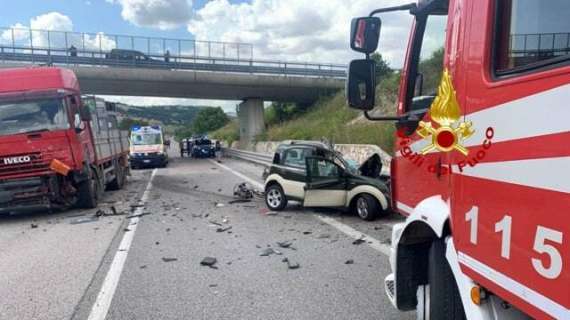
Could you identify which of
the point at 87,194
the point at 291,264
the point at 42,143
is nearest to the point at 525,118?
the point at 291,264

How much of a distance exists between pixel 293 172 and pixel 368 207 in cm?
195

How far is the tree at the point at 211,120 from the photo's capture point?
103875 millimetres

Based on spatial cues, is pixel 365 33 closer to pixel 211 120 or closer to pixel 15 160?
pixel 15 160

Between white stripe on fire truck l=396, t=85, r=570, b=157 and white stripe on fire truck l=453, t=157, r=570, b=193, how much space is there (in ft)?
0.32

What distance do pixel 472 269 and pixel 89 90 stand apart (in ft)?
125

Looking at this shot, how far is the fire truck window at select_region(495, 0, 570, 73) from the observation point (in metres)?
1.72

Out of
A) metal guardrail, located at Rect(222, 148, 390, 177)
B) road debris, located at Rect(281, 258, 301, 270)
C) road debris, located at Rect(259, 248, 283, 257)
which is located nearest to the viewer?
road debris, located at Rect(281, 258, 301, 270)

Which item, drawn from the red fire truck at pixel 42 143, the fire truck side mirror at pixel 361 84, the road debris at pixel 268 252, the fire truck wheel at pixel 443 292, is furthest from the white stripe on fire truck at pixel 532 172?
the red fire truck at pixel 42 143

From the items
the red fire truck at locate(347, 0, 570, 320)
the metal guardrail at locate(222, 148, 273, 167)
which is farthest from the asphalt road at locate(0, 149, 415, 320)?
the metal guardrail at locate(222, 148, 273, 167)

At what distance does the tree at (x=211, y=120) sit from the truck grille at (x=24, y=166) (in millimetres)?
92559

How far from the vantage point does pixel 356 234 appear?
7.71m

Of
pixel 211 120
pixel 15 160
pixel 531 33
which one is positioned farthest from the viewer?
pixel 211 120

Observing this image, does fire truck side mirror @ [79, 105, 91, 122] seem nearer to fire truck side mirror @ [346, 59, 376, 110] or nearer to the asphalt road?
the asphalt road

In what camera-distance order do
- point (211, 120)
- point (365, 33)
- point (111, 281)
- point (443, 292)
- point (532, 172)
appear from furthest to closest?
point (211, 120), point (111, 281), point (365, 33), point (443, 292), point (532, 172)
